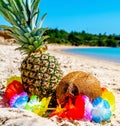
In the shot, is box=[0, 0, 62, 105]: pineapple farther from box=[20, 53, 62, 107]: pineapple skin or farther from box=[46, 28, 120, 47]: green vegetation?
box=[46, 28, 120, 47]: green vegetation

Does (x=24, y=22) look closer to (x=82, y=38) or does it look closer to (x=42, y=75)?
(x=42, y=75)

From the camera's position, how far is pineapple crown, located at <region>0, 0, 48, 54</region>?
18.3 feet

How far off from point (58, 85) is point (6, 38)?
25709 millimetres

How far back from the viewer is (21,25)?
562 centimetres

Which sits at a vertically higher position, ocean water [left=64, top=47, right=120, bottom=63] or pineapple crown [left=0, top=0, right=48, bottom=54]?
pineapple crown [left=0, top=0, right=48, bottom=54]

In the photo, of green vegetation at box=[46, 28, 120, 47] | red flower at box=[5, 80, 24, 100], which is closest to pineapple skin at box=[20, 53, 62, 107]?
red flower at box=[5, 80, 24, 100]

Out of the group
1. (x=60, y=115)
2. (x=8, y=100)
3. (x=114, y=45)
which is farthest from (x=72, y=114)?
(x=114, y=45)

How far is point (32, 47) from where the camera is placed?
18.3 feet

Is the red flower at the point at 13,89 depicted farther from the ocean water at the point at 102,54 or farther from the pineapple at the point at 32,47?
the ocean water at the point at 102,54

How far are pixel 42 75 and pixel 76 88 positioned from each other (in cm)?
47

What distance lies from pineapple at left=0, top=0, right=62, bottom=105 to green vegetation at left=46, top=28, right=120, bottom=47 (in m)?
58.6

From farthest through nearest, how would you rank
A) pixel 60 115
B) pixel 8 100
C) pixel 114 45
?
pixel 114 45, pixel 8 100, pixel 60 115

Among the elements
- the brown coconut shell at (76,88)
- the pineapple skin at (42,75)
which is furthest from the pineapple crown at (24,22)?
the brown coconut shell at (76,88)

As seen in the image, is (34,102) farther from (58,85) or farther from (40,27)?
(40,27)
